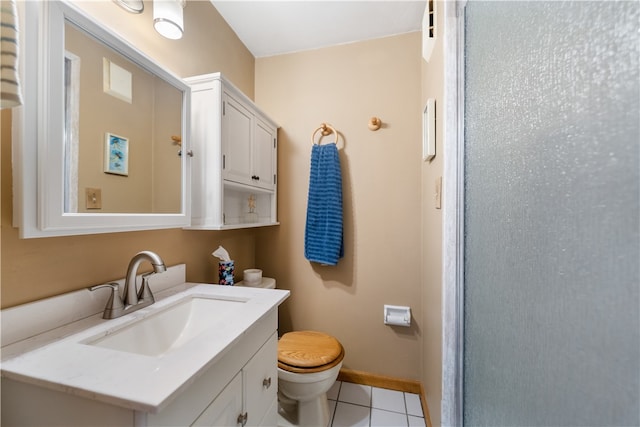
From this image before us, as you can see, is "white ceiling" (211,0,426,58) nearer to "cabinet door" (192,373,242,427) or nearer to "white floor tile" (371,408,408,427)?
"cabinet door" (192,373,242,427)

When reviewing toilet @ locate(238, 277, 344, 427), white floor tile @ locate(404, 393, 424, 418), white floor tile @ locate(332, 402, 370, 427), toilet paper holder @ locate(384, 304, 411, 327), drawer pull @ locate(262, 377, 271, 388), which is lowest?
white floor tile @ locate(404, 393, 424, 418)

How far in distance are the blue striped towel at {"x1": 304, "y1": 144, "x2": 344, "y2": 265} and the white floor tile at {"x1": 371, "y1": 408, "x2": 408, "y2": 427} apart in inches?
34.7

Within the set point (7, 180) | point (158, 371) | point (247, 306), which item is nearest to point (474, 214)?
point (247, 306)

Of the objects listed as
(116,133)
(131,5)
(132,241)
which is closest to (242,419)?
(132,241)

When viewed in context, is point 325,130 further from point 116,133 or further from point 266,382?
point 266,382

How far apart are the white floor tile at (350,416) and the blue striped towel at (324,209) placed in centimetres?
84

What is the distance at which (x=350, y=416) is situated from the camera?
1.42 metres

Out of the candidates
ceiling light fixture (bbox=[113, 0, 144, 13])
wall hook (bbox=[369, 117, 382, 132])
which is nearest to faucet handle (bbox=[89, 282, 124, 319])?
ceiling light fixture (bbox=[113, 0, 144, 13])

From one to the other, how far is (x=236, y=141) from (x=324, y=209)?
0.69m

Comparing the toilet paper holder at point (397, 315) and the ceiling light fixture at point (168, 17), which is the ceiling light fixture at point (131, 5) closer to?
the ceiling light fixture at point (168, 17)

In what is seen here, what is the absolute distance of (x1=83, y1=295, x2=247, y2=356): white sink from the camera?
0.75 m

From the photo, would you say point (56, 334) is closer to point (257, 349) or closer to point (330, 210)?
point (257, 349)

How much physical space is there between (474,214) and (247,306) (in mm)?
830

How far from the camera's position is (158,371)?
0.52 meters
